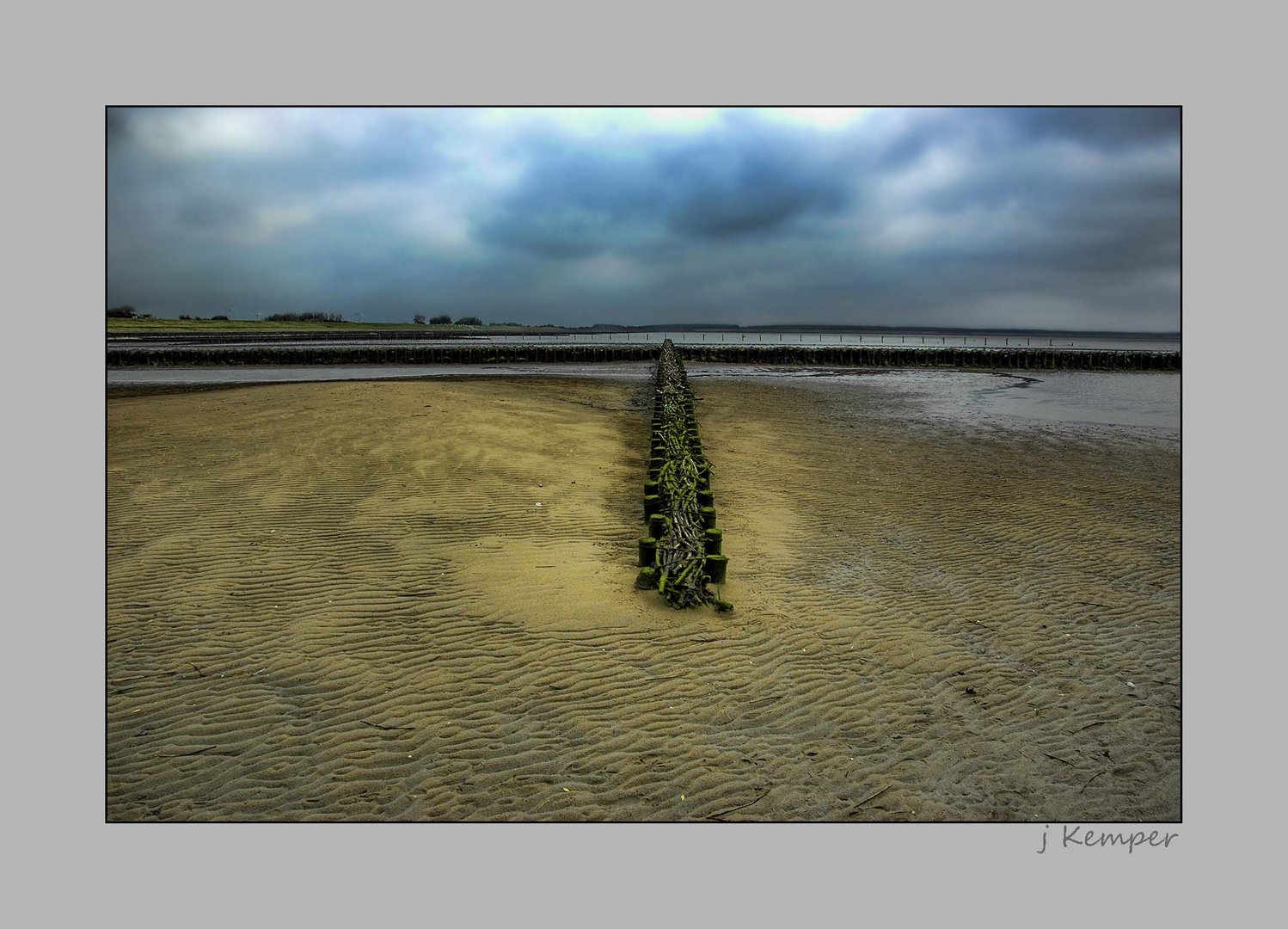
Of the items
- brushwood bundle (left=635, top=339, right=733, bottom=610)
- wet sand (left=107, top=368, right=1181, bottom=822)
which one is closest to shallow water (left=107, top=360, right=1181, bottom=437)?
wet sand (left=107, top=368, right=1181, bottom=822)

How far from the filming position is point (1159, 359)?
50.3 meters

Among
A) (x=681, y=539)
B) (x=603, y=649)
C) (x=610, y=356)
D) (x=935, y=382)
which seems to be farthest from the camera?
(x=610, y=356)

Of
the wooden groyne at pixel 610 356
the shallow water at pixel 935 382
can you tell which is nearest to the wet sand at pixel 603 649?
the shallow water at pixel 935 382

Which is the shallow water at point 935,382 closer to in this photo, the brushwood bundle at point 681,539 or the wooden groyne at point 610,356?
the wooden groyne at point 610,356

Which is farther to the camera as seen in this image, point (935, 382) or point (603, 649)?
point (935, 382)

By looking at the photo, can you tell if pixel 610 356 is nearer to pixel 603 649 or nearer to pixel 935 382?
pixel 935 382

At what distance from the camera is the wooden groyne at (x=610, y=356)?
1645 inches

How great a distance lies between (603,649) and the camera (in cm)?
582

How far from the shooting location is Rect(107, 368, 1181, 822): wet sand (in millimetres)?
4223

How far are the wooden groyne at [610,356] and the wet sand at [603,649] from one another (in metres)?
33.5

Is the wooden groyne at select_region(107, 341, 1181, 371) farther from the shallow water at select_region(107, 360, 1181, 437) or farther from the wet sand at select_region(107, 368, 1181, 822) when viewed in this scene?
the wet sand at select_region(107, 368, 1181, 822)

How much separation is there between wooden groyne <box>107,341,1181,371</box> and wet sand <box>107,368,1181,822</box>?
1320 inches

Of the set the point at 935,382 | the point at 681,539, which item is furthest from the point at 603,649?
the point at 935,382

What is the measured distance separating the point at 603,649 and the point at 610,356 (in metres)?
48.6
